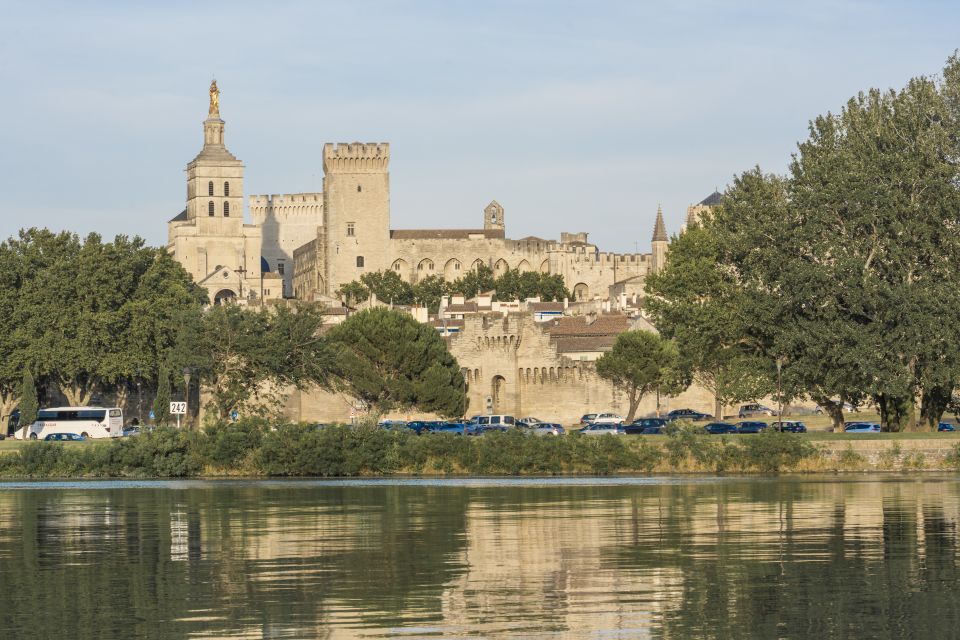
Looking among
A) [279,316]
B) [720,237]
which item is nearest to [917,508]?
[720,237]

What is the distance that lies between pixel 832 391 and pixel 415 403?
3449cm

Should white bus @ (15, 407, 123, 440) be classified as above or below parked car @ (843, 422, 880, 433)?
above

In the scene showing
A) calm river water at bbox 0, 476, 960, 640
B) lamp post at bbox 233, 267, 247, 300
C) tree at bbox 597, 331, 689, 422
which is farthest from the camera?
lamp post at bbox 233, 267, 247, 300

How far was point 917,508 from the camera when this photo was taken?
3888cm

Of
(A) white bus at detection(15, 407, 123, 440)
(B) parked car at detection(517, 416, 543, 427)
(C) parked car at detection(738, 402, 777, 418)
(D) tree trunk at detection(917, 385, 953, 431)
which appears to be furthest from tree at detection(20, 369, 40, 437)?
(D) tree trunk at detection(917, 385, 953, 431)

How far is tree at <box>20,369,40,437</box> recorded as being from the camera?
8706 centimetres

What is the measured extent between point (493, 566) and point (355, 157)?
156 metres

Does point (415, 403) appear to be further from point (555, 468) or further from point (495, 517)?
point (495, 517)

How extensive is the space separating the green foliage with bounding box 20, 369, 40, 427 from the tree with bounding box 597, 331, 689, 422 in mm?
29721

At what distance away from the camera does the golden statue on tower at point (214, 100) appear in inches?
6825

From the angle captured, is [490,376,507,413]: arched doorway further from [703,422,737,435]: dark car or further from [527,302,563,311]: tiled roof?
[527,302,563,311]: tiled roof

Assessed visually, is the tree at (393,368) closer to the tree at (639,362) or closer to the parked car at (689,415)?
the tree at (639,362)

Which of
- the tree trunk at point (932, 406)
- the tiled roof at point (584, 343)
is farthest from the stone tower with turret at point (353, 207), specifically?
the tree trunk at point (932, 406)

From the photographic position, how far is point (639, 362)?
95000 millimetres
